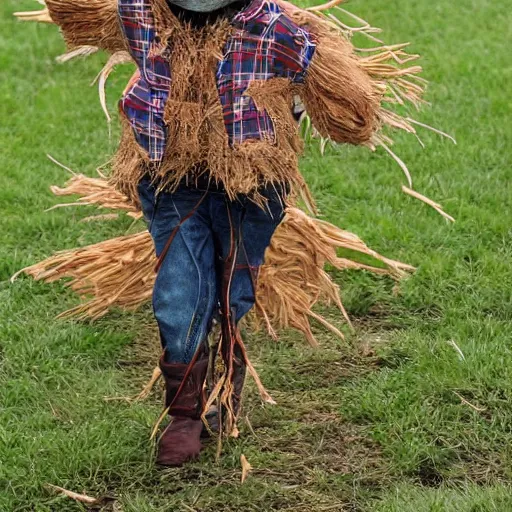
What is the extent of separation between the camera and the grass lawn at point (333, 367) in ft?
12.1

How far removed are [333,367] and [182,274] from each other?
1.07m

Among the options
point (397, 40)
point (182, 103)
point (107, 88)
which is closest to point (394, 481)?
point (182, 103)

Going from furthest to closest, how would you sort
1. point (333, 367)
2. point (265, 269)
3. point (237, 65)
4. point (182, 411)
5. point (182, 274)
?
point (265, 269), point (333, 367), point (182, 411), point (182, 274), point (237, 65)

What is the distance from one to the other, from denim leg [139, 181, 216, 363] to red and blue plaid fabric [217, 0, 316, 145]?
0.32 m

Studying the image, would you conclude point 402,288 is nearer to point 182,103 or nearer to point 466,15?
point 182,103

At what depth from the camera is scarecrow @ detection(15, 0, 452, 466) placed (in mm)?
3469

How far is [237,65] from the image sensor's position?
3.45m

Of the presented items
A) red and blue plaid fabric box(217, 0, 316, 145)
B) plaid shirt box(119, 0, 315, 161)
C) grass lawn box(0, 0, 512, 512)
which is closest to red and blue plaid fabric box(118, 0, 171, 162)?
plaid shirt box(119, 0, 315, 161)

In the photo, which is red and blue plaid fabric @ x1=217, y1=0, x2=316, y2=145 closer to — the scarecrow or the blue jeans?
the scarecrow

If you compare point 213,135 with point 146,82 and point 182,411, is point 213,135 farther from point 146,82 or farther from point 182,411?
point 182,411

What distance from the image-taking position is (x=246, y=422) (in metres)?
4.06

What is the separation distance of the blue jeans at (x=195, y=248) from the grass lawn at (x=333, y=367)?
475 millimetres

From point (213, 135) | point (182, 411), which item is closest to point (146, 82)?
point (213, 135)

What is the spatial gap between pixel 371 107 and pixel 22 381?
1694 millimetres
